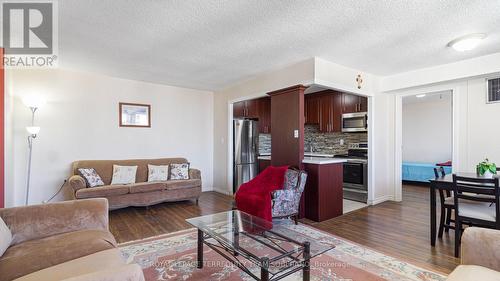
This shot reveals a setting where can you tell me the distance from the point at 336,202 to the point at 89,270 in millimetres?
3271

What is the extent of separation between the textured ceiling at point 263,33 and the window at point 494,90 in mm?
488

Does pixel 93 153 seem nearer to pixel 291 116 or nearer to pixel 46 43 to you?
pixel 46 43

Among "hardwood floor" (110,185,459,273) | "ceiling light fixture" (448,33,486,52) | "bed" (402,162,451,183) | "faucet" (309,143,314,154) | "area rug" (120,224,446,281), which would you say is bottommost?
"hardwood floor" (110,185,459,273)

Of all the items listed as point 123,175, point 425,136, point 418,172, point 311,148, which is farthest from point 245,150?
point 425,136

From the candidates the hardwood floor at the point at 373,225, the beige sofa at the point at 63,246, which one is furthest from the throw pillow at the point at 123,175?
the beige sofa at the point at 63,246

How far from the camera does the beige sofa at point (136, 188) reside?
3701mm

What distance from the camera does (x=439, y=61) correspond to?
3.68m

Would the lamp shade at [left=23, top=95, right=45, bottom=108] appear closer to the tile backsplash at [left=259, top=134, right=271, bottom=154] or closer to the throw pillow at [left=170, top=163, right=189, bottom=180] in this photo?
the throw pillow at [left=170, top=163, right=189, bottom=180]

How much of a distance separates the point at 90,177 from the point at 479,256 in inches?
181

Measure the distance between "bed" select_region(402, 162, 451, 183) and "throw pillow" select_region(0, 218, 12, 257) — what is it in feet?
24.5

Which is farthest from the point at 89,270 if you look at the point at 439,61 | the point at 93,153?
the point at 439,61

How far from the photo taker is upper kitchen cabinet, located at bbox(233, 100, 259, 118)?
557 centimetres

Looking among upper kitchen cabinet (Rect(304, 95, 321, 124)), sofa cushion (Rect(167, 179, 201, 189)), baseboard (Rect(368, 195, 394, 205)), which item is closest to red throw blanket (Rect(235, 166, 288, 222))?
sofa cushion (Rect(167, 179, 201, 189))

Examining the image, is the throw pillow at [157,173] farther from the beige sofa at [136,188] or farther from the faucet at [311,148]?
the faucet at [311,148]
